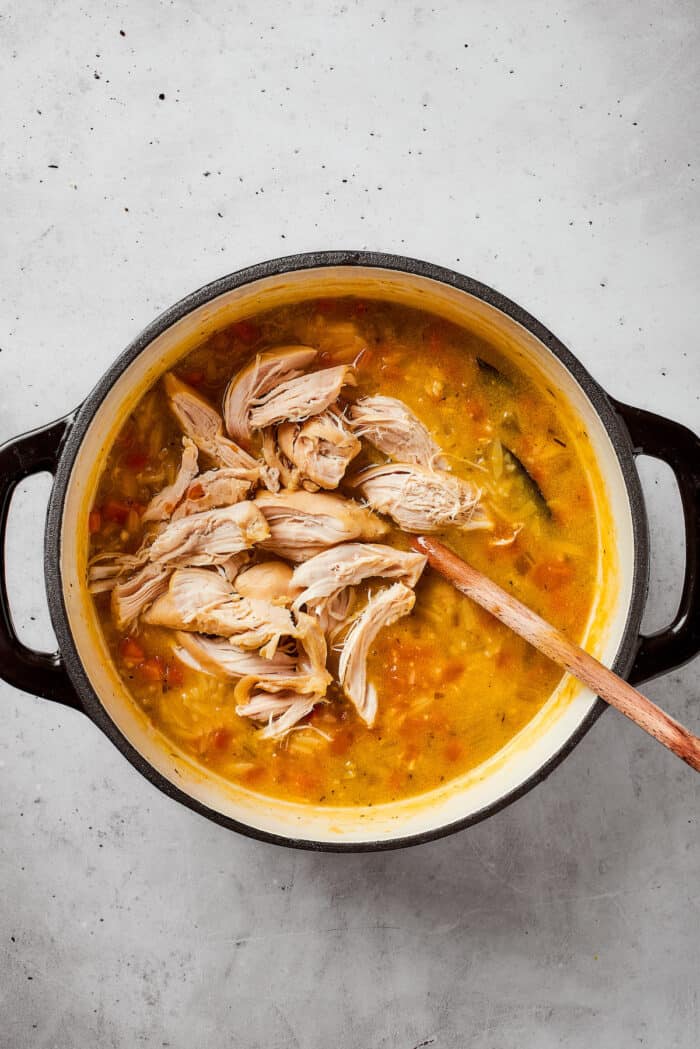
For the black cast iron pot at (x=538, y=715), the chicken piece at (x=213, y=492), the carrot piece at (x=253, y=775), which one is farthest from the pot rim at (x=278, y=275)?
the chicken piece at (x=213, y=492)

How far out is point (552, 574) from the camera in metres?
2.08

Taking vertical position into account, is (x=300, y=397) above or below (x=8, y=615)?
above

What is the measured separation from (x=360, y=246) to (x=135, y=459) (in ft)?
2.36

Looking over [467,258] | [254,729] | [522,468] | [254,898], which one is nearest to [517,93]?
[467,258]

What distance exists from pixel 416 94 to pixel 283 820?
1699 mm

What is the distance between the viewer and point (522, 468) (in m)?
2.05

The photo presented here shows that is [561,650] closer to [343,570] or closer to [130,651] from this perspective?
[343,570]

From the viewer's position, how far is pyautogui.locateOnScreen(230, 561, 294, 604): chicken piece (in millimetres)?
2029

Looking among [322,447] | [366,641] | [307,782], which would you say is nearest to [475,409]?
[322,447]

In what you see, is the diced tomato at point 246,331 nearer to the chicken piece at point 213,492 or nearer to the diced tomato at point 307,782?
the chicken piece at point 213,492

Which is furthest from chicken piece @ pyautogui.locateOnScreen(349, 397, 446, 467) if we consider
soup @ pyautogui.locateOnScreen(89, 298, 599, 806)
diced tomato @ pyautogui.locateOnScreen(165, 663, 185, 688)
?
diced tomato @ pyautogui.locateOnScreen(165, 663, 185, 688)

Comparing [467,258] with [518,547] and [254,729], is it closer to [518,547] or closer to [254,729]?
[518,547]

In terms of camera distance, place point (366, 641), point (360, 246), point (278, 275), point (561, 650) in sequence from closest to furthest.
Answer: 1. point (278, 275)
2. point (561, 650)
3. point (366, 641)
4. point (360, 246)

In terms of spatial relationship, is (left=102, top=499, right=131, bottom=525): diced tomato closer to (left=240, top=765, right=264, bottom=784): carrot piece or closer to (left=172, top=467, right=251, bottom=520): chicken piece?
(left=172, top=467, right=251, bottom=520): chicken piece
